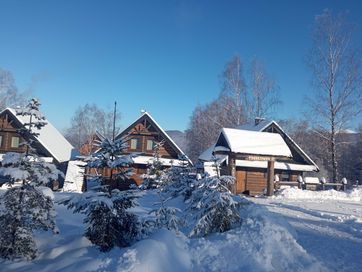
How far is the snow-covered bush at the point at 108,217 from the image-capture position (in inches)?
309

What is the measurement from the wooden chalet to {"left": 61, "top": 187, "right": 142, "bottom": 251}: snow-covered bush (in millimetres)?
13822

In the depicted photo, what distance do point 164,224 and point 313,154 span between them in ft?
155

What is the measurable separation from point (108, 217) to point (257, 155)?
601 inches

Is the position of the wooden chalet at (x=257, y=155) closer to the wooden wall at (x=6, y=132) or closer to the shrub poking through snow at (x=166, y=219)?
the shrub poking through snow at (x=166, y=219)

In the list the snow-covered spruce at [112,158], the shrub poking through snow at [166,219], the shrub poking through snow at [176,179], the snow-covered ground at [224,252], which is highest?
the snow-covered spruce at [112,158]

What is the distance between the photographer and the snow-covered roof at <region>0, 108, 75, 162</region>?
2834 centimetres

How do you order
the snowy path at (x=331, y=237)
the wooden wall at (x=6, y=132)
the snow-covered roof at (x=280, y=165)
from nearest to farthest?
the snowy path at (x=331, y=237) → the snow-covered roof at (x=280, y=165) → the wooden wall at (x=6, y=132)

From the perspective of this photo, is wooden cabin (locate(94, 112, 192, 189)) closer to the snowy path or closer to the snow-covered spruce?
the snowy path

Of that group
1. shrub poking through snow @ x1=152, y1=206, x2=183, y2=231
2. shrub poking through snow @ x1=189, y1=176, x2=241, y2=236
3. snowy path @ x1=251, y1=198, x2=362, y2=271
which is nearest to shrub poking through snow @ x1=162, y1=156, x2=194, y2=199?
snowy path @ x1=251, y1=198, x2=362, y2=271

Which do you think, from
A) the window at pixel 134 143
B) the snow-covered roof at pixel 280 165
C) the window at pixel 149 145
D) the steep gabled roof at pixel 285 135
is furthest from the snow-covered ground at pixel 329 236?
the window at pixel 134 143

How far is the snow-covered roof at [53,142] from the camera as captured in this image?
28.3m

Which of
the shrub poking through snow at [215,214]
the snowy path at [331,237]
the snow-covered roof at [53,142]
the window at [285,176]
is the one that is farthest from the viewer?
the window at [285,176]

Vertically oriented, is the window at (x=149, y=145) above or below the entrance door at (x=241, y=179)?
above

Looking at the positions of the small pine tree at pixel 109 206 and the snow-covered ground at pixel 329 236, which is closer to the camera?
the snow-covered ground at pixel 329 236
